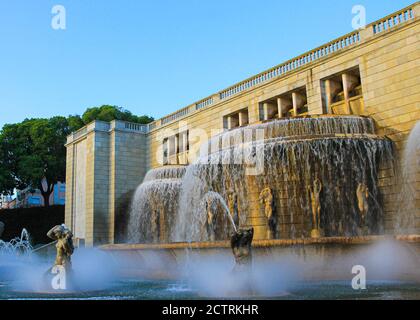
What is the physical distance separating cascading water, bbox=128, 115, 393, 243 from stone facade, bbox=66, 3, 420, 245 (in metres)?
0.79

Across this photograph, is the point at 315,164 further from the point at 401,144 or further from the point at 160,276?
the point at 160,276

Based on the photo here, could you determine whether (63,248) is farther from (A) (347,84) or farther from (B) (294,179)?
(A) (347,84)

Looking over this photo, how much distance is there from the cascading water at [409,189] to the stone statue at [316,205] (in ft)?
10.1

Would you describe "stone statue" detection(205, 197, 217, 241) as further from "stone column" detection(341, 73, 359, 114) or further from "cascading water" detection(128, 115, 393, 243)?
"stone column" detection(341, 73, 359, 114)

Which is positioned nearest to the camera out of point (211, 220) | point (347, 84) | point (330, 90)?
point (211, 220)

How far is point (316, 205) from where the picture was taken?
14.4 meters

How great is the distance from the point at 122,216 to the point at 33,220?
694 inches

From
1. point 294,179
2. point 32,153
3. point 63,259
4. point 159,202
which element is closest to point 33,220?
point 32,153

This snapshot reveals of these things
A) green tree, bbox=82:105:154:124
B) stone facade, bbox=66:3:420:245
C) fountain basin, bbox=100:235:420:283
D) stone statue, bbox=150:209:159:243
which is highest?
green tree, bbox=82:105:154:124

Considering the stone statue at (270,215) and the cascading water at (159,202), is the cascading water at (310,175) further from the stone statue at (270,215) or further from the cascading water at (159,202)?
the cascading water at (159,202)

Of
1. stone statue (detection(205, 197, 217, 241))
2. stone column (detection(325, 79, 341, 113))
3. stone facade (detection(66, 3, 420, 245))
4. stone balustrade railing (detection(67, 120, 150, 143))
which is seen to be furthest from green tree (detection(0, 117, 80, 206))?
stone column (detection(325, 79, 341, 113))

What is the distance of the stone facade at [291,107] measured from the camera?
17.0m

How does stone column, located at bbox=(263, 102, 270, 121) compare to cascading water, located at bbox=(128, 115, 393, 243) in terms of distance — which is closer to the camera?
cascading water, located at bbox=(128, 115, 393, 243)

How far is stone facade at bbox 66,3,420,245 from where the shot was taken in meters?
17.0
